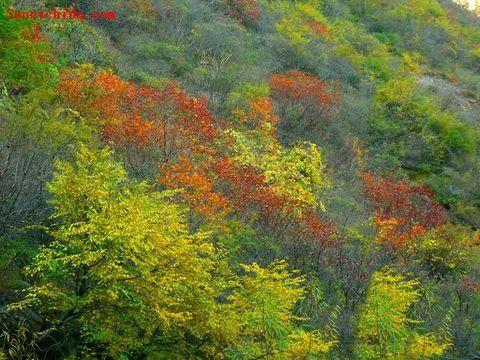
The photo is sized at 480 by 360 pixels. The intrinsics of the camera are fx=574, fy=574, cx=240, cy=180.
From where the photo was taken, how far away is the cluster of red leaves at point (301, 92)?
21391 millimetres

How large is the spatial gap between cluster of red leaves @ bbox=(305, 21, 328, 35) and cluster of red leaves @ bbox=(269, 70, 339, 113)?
24.2 ft

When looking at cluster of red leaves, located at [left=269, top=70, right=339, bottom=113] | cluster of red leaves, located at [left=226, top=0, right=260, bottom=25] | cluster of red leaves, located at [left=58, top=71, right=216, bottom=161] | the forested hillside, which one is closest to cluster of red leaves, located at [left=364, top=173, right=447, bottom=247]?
the forested hillside

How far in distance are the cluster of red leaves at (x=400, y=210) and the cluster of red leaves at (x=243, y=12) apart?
436 inches

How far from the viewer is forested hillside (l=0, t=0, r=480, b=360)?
786 centimetres

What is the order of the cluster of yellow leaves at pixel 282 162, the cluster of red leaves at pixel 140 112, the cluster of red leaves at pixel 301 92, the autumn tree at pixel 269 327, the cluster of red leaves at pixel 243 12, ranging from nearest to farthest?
the autumn tree at pixel 269 327 < the cluster of red leaves at pixel 140 112 < the cluster of yellow leaves at pixel 282 162 < the cluster of red leaves at pixel 301 92 < the cluster of red leaves at pixel 243 12

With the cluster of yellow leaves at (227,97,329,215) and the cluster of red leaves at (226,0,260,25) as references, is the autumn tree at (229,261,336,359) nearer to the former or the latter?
the cluster of yellow leaves at (227,97,329,215)

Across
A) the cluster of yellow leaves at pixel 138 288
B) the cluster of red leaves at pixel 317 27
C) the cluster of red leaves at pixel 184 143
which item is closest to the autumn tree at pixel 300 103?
the cluster of red leaves at pixel 184 143

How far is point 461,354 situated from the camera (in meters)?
11.7

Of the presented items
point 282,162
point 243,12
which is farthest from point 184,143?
point 243,12

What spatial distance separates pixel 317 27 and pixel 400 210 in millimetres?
14695

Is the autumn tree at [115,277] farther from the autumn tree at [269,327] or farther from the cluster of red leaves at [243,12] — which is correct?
the cluster of red leaves at [243,12]

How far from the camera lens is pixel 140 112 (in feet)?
50.6

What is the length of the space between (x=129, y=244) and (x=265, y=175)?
8864mm

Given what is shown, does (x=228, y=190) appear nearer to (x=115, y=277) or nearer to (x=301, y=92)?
(x=115, y=277)
